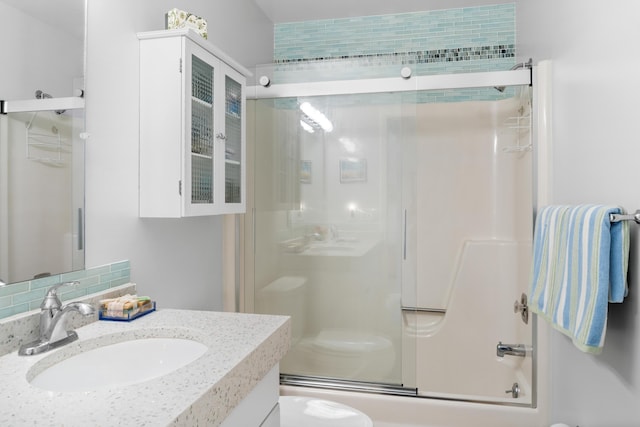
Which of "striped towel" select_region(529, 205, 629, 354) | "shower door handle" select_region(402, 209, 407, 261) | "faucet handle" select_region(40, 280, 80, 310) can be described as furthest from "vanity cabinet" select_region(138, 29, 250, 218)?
"striped towel" select_region(529, 205, 629, 354)

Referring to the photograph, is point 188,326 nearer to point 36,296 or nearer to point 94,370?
point 94,370

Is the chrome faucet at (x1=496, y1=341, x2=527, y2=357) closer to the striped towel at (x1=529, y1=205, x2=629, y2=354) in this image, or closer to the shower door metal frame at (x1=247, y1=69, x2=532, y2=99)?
the striped towel at (x1=529, y1=205, x2=629, y2=354)

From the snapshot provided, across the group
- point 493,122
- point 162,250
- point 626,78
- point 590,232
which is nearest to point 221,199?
point 162,250

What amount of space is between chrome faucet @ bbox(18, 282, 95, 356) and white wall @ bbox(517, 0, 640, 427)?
5.22ft

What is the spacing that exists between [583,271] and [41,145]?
169 cm

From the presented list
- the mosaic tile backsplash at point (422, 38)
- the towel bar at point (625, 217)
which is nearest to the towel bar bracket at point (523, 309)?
the towel bar at point (625, 217)

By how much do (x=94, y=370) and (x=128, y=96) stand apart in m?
0.93

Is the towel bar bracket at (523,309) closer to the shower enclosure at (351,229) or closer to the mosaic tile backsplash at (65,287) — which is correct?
the shower enclosure at (351,229)

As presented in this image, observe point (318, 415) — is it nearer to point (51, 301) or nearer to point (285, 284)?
point (285, 284)

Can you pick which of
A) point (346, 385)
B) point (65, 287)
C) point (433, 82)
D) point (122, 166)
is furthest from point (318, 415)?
point (433, 82)

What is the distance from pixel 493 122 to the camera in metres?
2.87

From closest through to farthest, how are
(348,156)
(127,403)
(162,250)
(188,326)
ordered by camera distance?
(127,403) < (188,326) < (162,250) < (348,156)

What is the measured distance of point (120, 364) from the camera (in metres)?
1.12

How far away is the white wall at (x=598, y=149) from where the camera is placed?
1.32 metres
